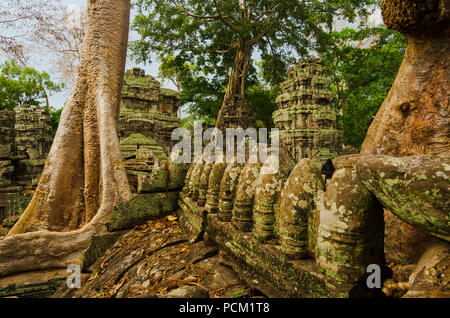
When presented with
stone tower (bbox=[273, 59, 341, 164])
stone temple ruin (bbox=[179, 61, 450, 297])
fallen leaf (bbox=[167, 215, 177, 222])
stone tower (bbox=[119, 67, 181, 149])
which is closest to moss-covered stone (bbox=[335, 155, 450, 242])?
stone temple ruin (bbox=[179, 61, 450, 297])

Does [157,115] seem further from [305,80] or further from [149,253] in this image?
[149,253]

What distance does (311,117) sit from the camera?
A: 11336 millimetres

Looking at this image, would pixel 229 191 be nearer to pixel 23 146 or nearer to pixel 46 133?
pixel 23 146

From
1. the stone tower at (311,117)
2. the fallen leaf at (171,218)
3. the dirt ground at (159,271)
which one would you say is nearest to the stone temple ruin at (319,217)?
the dirt ground at (159,271)

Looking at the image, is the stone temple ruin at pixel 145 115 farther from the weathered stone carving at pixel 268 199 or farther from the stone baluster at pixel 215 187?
the weathered stone carving at pixel 268 199

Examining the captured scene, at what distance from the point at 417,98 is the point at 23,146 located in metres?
14.7

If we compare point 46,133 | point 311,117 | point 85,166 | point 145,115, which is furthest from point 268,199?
point 46,133

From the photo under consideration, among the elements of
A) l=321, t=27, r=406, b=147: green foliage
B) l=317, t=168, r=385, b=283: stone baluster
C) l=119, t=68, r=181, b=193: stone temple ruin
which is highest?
l=321, t=27, r=406, b=147: green foliage

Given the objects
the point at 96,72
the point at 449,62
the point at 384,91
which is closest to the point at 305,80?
the point at 384,91

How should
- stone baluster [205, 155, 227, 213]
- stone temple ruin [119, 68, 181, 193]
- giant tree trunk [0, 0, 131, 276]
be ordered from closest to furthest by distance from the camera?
stone baluster [205, 155, 227, 213]
giant tree trunk [0, 0, 131, 276]
stone temple ruin [119, 68, 181, 193]

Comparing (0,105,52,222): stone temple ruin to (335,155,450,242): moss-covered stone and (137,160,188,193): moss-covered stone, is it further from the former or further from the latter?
(335,155,450,242): moss-covered stone

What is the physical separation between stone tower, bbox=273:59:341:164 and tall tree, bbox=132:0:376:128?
7.16ft

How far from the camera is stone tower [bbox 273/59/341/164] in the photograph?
11188 millimetres

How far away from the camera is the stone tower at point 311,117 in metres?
11.2
